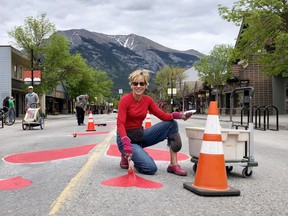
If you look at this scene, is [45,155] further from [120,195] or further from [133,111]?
[120,195]

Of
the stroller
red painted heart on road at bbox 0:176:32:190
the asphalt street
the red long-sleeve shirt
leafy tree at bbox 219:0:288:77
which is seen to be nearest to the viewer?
the asphalt street

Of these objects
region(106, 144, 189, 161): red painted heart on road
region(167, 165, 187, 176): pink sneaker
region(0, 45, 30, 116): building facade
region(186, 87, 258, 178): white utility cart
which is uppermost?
region(0, 45, 30, 116): building facade

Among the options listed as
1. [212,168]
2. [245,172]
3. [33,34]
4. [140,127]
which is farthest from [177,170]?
[33,34]

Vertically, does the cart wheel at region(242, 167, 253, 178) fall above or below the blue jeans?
below

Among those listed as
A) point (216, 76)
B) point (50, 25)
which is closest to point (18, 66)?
point (50, 25)

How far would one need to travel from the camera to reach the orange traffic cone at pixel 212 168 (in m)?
4.95

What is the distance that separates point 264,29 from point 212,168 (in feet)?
61.1

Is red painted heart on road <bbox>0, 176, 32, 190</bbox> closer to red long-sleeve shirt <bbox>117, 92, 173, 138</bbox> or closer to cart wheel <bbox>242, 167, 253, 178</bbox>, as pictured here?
red long-sleeve shirt <bbox>117, 92, 173, 138</bbox>

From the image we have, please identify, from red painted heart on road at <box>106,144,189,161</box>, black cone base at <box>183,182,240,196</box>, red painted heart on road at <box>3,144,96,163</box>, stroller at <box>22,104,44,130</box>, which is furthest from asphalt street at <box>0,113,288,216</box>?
stroller at <box>22,104,44,130</box>

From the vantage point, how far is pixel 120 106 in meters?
6.22

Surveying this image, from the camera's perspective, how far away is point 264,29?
72.5 ft

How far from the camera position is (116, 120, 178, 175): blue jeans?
6109 millimetres

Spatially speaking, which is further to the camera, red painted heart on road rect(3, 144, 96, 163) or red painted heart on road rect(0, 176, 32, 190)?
red painted heart on road rect(3, 144, 96, 163)

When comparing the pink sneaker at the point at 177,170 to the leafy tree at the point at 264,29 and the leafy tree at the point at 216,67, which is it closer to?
the leafy tree at the point at 264,29
